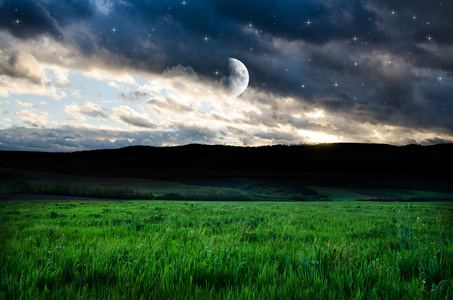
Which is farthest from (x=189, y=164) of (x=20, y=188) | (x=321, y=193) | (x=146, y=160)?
(x=20, y=188)

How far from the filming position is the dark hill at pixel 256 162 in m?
88.6

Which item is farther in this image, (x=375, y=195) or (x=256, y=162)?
(x=256, y=162)

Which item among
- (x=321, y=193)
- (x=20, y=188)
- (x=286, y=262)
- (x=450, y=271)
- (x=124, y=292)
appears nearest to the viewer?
(x=124, y=292)

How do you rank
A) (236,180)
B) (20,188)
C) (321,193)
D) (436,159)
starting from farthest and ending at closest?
1. (436,159)
2. (236,180)
3. (321,193)
4. (20,188)

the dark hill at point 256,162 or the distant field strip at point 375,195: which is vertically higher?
the dark hill at point 256,162

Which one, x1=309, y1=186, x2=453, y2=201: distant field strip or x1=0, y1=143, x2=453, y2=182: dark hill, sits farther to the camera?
x1=0, y1=143, x2=453, y2=182: dark hill

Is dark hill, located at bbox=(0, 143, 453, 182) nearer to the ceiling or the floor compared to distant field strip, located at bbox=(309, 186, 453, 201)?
nearer to the ceiling

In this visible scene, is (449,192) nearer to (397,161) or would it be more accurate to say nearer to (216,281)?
(397,161)

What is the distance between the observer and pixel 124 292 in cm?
255

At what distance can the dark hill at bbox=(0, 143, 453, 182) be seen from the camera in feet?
291

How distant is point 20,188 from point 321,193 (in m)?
61.2

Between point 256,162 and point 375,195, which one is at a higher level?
point 256,162

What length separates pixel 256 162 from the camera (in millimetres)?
108375

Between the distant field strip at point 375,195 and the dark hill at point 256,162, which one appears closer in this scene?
the distant field strip at point 375,195
